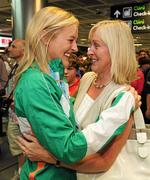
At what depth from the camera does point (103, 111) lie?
1278 mm

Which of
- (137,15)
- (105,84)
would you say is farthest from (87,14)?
(105,84)

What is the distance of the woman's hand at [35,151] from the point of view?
4.27 ft

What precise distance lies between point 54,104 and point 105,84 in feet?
1.79

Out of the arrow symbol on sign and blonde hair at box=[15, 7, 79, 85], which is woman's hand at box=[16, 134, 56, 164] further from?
the arrow symbol on sign

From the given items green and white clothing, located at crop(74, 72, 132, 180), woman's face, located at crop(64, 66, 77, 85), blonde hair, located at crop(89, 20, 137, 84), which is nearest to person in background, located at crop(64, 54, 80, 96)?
woman's face, located at crop(64, 66, 77, 85)

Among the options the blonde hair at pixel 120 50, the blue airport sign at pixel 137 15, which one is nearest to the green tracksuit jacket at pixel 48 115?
the blonde hair at pixel 120 50

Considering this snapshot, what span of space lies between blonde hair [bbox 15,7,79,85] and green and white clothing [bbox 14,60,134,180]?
0.15 feet

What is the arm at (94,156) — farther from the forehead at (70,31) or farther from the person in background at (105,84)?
the forehead at (70,31)

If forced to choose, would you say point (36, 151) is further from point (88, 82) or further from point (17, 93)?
point (88, 82)

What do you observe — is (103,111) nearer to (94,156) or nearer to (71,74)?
(94,156)

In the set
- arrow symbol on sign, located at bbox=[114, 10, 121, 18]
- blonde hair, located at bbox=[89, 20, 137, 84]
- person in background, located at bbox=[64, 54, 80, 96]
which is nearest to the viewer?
blonde hair, located at bbox=[89, 20, 137, 84]

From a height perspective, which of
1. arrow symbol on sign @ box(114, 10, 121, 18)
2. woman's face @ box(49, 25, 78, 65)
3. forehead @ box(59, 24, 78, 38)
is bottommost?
woman's face @ box(49, 25, 78, 65)

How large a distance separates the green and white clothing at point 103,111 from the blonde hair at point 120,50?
7 cm

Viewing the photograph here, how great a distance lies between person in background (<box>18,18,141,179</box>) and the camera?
1.31 meters
